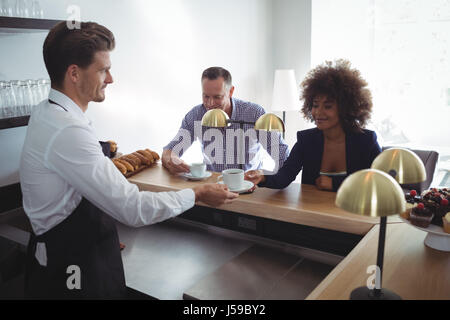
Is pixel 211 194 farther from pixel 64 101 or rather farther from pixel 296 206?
pixel 64 101

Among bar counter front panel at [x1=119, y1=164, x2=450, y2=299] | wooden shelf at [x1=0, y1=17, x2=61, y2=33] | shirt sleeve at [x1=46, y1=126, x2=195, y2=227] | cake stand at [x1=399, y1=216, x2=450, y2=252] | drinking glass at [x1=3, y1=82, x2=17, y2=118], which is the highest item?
wooden shelf at [x1=0, y1=17, x2=61, y2=33]

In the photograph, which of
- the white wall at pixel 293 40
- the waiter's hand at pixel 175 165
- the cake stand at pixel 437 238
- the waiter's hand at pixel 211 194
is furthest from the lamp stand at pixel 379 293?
the white wall at pixel 293 40

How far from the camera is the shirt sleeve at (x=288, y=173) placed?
1.89 metres

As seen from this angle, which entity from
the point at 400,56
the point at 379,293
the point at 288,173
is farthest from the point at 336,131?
the point at 400,56

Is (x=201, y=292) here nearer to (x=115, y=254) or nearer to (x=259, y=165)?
(x=115, y=254)

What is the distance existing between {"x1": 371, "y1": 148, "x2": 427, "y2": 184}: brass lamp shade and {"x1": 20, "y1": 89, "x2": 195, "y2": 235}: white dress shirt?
767 mm

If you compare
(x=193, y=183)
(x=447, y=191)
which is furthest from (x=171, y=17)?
(x=447, y=191)

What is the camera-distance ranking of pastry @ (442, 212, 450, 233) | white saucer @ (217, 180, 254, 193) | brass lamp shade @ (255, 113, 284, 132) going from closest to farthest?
1. pastry @ (442, 212, 450, 233)
2. brass lamp shade @ (255, 113, 284, 132)
3. white saucer @ (217, 180, 254, 193)

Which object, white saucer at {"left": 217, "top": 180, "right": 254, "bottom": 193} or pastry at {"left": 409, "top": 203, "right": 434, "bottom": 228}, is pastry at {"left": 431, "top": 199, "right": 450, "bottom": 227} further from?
white saucer at {"left": 217, "top": 180, "right": 254, "bottom": 193}

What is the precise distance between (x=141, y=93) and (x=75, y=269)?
2.06 metres

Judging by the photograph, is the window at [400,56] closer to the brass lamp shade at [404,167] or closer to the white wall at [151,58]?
the white wall at [151,58]

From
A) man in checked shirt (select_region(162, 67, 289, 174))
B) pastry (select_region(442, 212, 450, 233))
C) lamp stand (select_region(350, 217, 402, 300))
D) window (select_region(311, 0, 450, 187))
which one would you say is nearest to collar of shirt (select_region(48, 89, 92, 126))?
lamp stand (select_region(350, 217, 402, 300))

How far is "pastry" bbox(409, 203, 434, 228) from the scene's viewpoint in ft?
4.06
